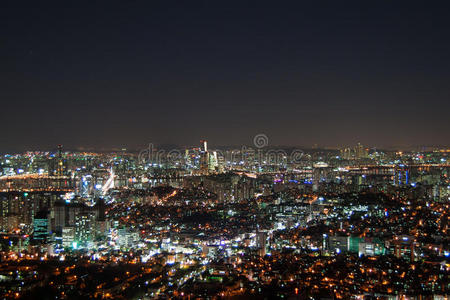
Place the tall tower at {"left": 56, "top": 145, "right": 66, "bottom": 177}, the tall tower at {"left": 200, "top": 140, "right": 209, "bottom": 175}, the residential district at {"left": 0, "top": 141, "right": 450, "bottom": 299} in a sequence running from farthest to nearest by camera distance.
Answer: the tall tower at {"left": 200, "top": 140, "right": 209, "bottom": 175} → the tall tower at {"left": 56, "top": 145, "right": 66, "bottom": 177} → the residential district at {"left": 0, "top": 141, "right": 450, "bottom": 299}

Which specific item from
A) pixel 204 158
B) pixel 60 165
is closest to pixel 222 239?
pixel 60 165

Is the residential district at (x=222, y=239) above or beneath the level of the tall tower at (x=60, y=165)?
beneath

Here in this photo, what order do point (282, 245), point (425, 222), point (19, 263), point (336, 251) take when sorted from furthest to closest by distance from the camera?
point (425, 222) → point (282, 245) → point (336, 251) → point (19, 263)

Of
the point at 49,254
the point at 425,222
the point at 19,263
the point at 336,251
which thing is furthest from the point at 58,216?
the point at 425,222

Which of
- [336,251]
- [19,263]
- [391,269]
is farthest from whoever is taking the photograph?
[336,251]

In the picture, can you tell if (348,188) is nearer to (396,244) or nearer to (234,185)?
(234,185)

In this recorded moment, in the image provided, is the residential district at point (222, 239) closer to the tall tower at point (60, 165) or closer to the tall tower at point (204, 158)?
the tall tower at point (60, 165)

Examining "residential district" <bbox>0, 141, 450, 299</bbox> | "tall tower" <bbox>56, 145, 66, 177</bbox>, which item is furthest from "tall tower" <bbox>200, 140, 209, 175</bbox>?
"tall tower" <bbox>56, 145, 66, 177</bbox>

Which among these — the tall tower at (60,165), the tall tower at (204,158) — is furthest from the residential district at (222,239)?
the tall tower at (204,158)

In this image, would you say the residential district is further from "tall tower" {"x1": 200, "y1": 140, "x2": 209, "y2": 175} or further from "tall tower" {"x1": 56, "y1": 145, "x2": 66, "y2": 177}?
"tall tower" {"x1": 200, "y1": 140, "x2": 209, "y2": 175}

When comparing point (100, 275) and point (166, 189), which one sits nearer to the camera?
point (100, 275)
